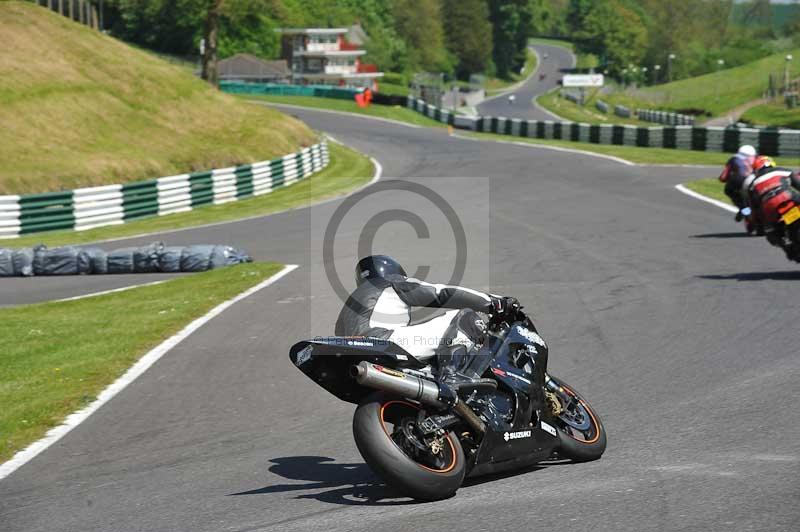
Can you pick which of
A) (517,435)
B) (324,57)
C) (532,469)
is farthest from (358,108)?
(324,57)

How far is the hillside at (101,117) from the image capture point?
118 feet

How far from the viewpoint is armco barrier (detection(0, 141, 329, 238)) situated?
26375 millimetres

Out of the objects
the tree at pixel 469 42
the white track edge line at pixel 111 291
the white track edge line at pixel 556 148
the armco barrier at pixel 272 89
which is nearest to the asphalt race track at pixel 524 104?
the tree at pixel 469 42

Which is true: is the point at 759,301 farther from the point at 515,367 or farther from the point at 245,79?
the point at 245,79

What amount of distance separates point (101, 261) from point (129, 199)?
9351 millimetres

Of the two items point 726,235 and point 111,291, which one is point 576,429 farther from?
point 726,235

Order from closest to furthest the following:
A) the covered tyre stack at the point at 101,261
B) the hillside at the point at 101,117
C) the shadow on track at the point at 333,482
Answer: the shadow on track at the point at 333,482
the covered tyre stack at the point at 101,261
the hillside at the point at 101,117

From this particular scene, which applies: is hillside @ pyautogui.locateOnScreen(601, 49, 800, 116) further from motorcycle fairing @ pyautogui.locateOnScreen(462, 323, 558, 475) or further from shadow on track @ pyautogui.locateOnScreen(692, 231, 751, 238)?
motorcycle fairing @ pyautogui.locateOnScreen(462, 323, 558, 475)

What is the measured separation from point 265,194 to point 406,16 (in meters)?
163

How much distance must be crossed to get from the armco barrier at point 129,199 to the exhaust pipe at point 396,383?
2195cm

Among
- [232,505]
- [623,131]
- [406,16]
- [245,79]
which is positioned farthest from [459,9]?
[232,505]

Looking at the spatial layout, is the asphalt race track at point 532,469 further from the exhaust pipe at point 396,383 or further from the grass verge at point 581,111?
the grass verge at point 581,111

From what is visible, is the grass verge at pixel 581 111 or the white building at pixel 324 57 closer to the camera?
the grass verge at pixel 581 111

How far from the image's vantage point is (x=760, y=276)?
15.0 metres
